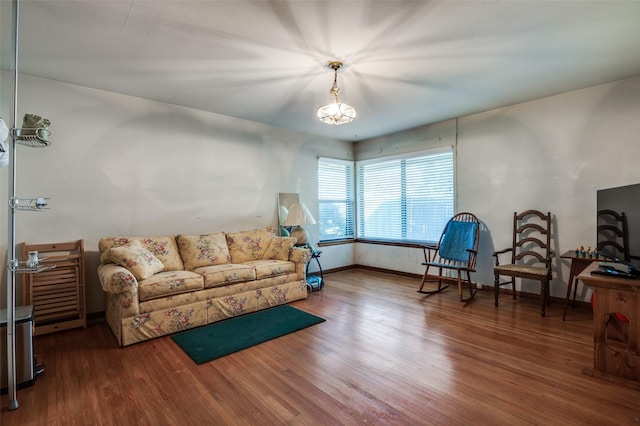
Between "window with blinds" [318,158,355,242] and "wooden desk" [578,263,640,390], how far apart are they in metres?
3.90

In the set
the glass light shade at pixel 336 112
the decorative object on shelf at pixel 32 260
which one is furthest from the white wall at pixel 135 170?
the glass light shade at pixel 336 112

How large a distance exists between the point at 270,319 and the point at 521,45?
347 centimetres

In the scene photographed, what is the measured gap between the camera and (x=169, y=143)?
381 centimetres

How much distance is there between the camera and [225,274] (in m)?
3.30

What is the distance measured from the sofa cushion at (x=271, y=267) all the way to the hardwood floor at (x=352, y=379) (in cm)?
94

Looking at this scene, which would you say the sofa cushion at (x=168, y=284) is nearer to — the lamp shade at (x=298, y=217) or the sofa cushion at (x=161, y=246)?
the sofa cushion at (x=161, y=246)

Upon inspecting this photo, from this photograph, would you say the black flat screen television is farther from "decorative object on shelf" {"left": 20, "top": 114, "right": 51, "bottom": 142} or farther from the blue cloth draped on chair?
"decorative object on shelf" {"left": 20, "top": 114, "right": 51, "bottom": 142}

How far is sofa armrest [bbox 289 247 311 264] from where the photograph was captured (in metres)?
3.97

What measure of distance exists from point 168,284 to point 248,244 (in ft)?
4.46

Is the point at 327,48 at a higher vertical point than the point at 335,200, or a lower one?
higher

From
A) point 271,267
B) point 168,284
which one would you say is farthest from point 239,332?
point 271,267

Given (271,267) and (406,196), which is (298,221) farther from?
(406,196)

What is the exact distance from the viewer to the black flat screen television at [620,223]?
222 cm

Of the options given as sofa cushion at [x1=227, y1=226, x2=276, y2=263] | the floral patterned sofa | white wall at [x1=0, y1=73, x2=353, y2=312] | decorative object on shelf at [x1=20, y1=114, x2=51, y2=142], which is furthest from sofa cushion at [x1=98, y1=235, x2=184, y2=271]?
decorative object on shelf at [x1=20, y1=114, x2=51, y2=142]
